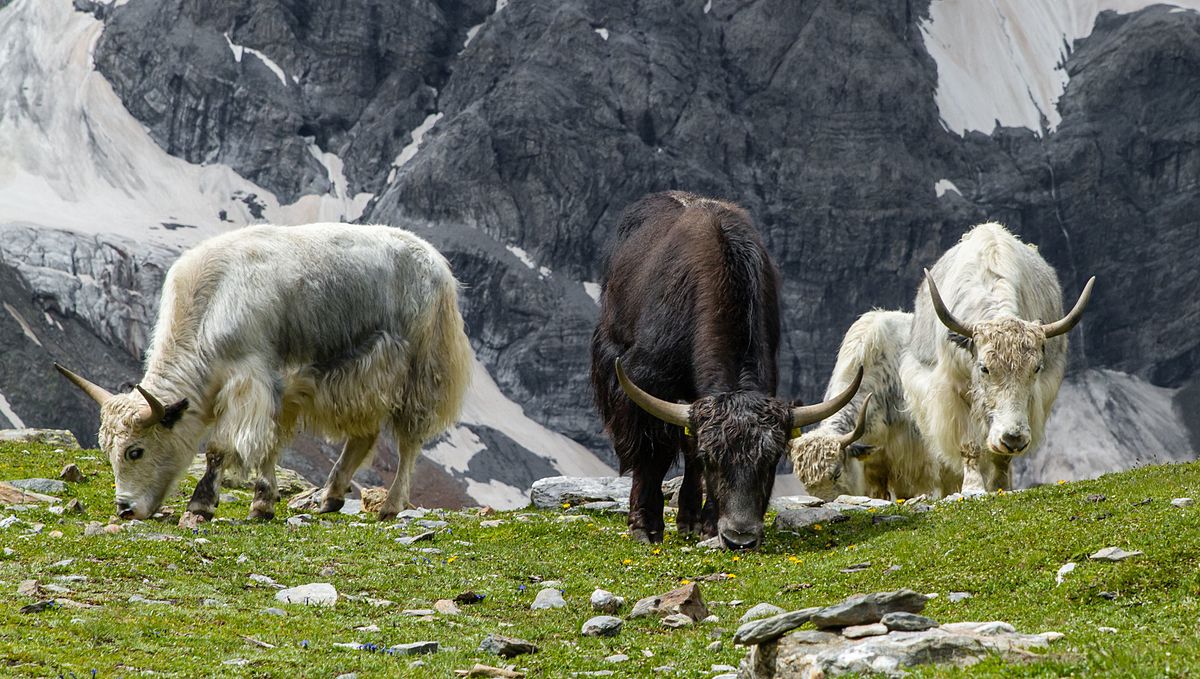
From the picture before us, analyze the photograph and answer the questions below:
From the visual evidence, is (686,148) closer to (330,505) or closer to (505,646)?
(330,505)

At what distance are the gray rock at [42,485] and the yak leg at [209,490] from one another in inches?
138

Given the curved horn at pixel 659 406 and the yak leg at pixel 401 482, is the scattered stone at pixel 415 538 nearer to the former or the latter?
the yak leg at pixel 401 482

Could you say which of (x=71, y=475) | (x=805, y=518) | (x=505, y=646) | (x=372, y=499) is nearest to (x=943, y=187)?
(x=372, y=499)

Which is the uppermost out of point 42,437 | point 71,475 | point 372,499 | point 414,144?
point 414,144

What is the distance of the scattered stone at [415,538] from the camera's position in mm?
14234

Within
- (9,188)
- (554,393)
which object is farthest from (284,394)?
(9,188)

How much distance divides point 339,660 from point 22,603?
2.52 metres

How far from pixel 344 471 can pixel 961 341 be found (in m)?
8.26

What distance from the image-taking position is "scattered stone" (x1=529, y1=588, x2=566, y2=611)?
10883mm

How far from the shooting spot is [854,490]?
2033 centimetres

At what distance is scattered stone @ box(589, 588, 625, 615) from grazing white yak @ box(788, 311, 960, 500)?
9821 mm

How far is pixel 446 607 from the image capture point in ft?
34.7

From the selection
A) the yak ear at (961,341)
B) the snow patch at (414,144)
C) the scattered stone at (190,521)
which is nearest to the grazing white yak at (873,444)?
the yak ear at (961,341)

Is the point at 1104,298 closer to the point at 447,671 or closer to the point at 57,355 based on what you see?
the point at 57,355
